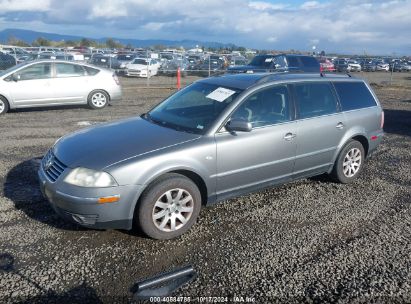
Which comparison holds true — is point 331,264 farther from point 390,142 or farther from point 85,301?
point 390,142

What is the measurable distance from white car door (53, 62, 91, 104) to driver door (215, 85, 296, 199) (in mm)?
8016

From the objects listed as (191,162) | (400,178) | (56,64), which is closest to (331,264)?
(191,162)

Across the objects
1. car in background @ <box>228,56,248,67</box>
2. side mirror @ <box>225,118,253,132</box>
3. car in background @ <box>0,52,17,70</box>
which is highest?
car in background @ <box>228,56,248,67</box>

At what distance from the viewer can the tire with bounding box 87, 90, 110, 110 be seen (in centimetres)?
1164

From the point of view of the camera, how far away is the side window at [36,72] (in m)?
10.5

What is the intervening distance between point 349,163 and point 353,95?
103cm

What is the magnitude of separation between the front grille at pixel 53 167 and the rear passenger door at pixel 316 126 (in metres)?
2.84

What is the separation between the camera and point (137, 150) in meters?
3.84

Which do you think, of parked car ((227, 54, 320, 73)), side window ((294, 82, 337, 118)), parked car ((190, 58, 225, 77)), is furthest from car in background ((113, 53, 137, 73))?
side window ((294, 82, 337, 118))

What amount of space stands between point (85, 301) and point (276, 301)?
1.52 meters

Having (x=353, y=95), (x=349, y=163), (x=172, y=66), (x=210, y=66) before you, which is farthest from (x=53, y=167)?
(x=172, y=66)

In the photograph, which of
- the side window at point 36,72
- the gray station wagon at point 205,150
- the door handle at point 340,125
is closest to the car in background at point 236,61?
the side window at point 36,72

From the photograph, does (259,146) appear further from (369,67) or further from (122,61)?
(369,67)

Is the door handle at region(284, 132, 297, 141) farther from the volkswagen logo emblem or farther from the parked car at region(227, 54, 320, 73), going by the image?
the parked car at region(227, 54, 320, 73)
